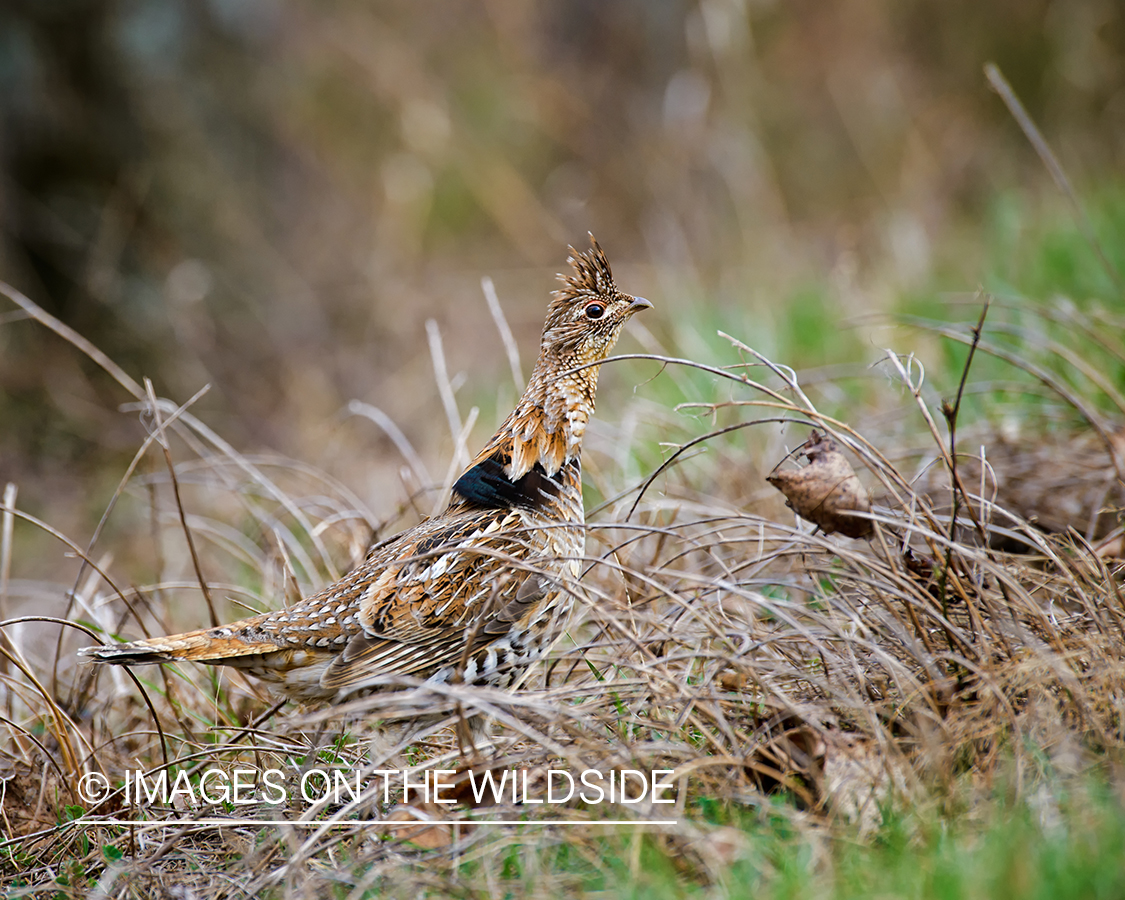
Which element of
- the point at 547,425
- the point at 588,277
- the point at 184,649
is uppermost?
the point at 588,277

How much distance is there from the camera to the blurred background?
7914 mm

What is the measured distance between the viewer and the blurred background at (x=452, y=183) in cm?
791

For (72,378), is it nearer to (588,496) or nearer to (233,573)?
(233,573)

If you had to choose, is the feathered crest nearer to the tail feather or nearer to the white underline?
the tail feather

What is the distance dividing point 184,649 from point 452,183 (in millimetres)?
10163

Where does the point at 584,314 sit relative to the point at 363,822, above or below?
above

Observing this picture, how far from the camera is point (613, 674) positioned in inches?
135

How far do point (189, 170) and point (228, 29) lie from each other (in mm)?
1354

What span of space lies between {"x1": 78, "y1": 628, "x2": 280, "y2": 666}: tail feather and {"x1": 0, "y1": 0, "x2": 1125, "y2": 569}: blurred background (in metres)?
3.25

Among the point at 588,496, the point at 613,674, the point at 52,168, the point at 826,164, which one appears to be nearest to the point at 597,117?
the point at 826,164

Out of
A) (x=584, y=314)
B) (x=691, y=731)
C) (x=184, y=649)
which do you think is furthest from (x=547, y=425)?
(x=184, y=649)

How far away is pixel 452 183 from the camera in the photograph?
12531mm

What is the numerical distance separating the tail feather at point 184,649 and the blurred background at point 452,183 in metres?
3.25

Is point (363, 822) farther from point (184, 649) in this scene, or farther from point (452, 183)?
point (452, 183)
